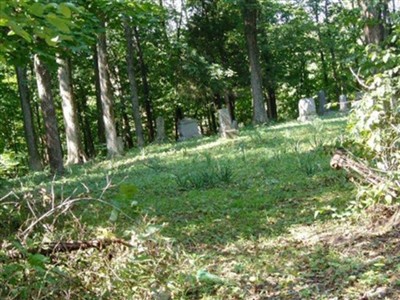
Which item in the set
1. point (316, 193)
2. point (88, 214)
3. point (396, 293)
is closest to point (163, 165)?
point (88, 214)

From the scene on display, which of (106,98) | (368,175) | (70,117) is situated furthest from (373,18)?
(70,117)

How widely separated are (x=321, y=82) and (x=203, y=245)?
110 feet

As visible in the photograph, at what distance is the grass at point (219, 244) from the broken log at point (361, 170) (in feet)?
1.56

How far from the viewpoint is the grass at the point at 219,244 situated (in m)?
3.18

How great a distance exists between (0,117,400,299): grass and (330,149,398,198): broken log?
0.48 m

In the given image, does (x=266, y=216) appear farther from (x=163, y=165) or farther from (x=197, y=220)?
(x=163, y=165)

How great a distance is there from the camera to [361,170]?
499 centimetres

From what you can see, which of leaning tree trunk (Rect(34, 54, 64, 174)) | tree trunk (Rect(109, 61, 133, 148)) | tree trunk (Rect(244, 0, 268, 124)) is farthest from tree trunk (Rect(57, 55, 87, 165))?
tree trunk (Rect(109, 61, 133, 148))

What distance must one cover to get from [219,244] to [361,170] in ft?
5.73

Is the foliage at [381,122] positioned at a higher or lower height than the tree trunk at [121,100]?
lower

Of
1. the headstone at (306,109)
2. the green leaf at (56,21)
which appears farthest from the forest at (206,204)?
the headstone at (306,109)

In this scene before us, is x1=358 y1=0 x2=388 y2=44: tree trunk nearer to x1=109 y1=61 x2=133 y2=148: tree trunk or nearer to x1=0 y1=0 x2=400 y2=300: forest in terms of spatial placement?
x1=0 y1=0 x2=400 y2=300: forest

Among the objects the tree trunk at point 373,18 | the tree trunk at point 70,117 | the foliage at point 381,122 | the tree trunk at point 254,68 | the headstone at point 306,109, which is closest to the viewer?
the foliage at point 381,122

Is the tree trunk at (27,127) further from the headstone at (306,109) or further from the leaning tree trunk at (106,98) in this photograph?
the headstone at (306,109)
